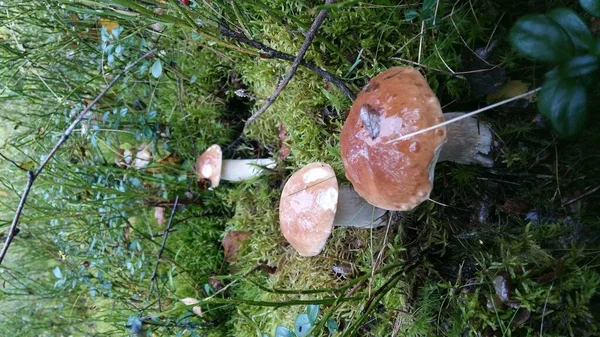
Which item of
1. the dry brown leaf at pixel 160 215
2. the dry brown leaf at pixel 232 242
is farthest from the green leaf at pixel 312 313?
the dry brown leaf at pixel 160 215

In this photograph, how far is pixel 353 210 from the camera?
1265mm

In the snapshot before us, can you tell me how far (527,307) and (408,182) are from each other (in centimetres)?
43

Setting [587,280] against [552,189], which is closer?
[587,280]

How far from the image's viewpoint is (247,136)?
184cm

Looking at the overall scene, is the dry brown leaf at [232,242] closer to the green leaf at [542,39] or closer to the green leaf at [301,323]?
the green leaf at [301,323]

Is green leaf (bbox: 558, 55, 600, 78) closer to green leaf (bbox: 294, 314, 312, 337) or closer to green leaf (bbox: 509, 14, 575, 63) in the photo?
green leaf (bbox: 509, 14, 575, 63)

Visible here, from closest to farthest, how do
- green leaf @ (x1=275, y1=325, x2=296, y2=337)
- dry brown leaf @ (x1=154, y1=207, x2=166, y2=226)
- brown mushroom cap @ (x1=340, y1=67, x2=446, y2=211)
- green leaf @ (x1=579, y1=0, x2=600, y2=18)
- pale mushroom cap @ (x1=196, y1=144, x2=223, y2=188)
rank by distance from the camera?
green leaf @ (x1=579, y1=0, x2=600, y2=18)
brown mushroom cap @ (x1=340, y1=67, x2=446, y2=211)
green leaf @ (x1=275, y1=325, x2=296, y2=337)
pale mushroom cap @ (x1=196, y1=144, x2=223, y2=188)
dry brown leaf @ (x1=154, y1=207, x2=166, y2=226)

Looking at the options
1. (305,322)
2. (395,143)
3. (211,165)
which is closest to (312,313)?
(305,322)

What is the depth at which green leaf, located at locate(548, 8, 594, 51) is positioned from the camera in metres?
0.71

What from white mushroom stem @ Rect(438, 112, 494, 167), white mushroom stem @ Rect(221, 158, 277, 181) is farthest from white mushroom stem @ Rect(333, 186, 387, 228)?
white mushroom stem @ Rect(221, 158, 277, 181)

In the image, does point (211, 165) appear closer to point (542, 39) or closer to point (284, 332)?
point (284, 332)

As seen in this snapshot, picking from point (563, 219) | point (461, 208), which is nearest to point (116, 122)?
point (461, 208)

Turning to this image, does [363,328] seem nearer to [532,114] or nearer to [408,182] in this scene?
[408,182]

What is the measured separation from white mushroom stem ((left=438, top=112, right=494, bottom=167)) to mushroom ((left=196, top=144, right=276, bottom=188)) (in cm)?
83
